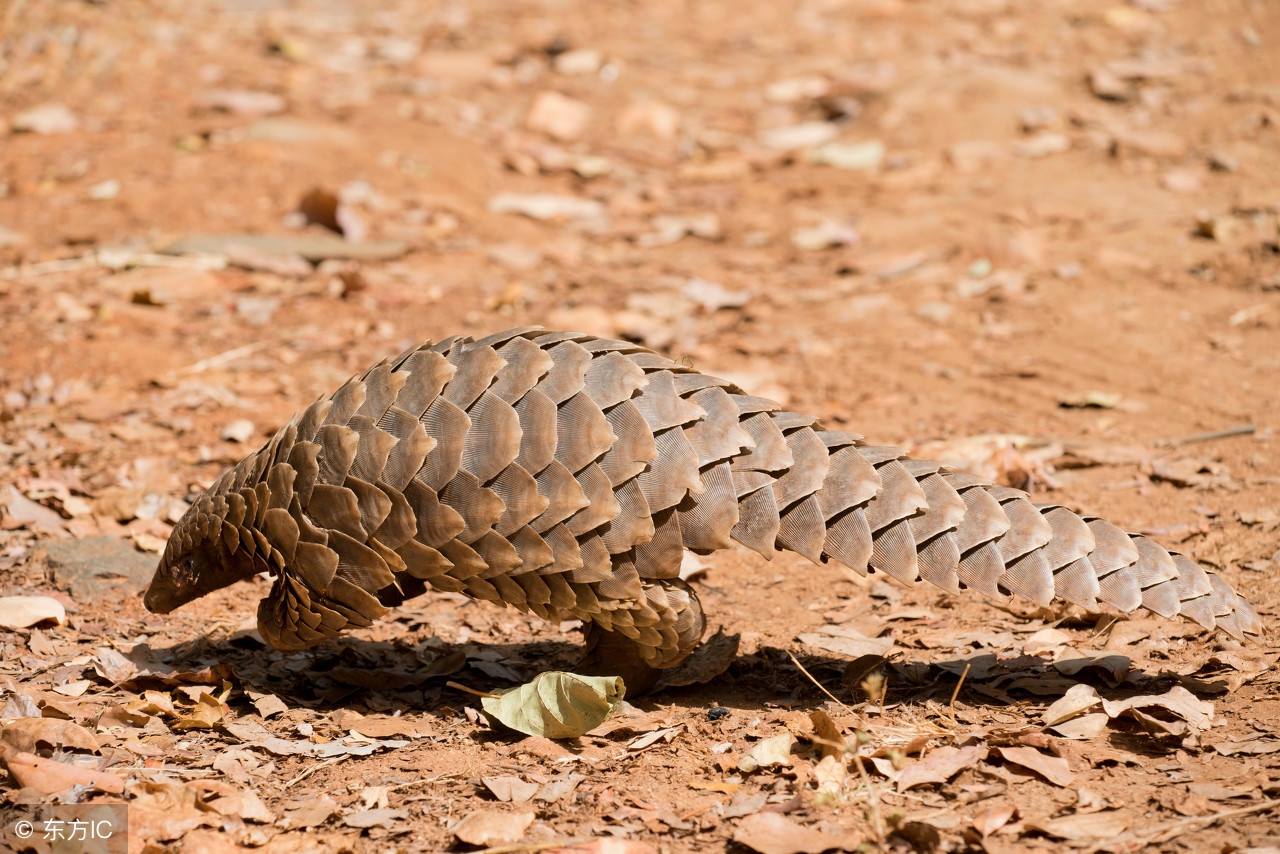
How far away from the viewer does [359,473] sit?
10.8 feet

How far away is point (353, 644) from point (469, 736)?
993mm

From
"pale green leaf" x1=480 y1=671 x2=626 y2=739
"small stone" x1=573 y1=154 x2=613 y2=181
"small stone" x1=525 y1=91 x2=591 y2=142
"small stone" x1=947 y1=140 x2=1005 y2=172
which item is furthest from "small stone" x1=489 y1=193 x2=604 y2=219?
"pale green leaf" x1=480 y1=671 x2=626 y2=739

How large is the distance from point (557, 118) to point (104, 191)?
12.7ft

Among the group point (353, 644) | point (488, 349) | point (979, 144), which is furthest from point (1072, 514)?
point (979, 144)

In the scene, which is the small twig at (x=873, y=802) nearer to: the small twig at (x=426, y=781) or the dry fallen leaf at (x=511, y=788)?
the dry fallen leaf at (x=511, y=788)

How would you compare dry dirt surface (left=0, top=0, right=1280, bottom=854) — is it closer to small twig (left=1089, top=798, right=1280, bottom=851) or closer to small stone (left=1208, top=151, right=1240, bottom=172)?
small twig (left=1089, top=798, right=1280, bottom=851)

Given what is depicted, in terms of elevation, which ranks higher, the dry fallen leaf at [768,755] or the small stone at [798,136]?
the small stone at [798,136]

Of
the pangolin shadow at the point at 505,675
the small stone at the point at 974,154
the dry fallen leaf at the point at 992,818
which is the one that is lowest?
the pangolin shadow at the point at 505,675

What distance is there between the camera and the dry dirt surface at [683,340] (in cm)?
305

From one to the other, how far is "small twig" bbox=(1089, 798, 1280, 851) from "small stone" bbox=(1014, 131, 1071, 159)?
286 inches

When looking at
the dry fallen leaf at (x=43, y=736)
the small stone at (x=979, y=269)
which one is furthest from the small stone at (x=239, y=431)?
the small stone at (x=979, y=269)

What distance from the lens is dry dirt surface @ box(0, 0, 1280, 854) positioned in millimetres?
3047

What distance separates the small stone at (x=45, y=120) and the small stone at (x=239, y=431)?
5.01m

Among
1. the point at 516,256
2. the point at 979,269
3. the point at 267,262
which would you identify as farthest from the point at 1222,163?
the point at 267,262
